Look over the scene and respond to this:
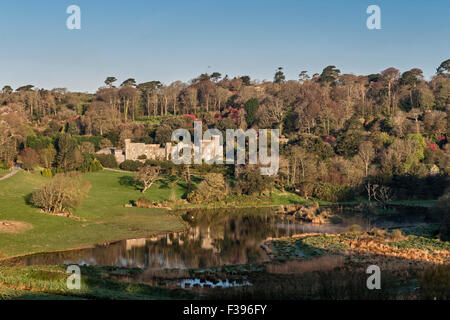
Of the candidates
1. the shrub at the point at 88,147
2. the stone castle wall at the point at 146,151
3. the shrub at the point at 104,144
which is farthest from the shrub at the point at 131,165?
the shrub at the point at 104,144

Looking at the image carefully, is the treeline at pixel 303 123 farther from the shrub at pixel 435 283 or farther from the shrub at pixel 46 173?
the shrub at pixel 435 283

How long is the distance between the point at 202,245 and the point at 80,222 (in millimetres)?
10661

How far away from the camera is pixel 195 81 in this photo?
11144 centimetres

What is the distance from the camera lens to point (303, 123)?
2975 inches

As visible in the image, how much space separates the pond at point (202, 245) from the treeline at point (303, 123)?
13017 millimetres

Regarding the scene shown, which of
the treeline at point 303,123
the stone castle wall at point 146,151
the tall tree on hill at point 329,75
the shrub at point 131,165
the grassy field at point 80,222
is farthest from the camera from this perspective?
the tall tree on hill at point 329,75

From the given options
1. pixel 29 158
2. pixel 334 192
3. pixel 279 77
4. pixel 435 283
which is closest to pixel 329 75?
pixel 279 77

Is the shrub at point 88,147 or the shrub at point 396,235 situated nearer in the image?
the shrub at point 396,235

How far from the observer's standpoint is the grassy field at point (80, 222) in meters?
27.2

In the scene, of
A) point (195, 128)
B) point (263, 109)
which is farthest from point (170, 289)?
point (263, 109)

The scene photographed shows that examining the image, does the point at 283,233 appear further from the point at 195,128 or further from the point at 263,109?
the point at 263,109

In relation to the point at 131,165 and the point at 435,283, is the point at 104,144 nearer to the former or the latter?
the point at 131,165

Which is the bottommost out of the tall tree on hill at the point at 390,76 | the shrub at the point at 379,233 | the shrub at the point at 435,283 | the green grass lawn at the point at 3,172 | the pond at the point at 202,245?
the pond at the point at 202,245

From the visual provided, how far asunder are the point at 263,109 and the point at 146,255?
193ft
